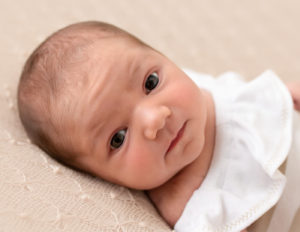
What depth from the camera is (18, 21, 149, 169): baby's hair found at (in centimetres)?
101

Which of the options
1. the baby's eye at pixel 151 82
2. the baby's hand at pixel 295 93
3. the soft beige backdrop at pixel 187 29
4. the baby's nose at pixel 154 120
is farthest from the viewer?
the soft beige backdrop at pixel 187 29

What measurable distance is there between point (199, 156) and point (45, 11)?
0.97m

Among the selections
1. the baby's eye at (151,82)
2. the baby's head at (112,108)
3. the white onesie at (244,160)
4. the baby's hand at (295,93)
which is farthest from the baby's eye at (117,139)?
the baby's hand at (295,93)

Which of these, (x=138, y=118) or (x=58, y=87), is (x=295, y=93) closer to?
(x=138, y=118)

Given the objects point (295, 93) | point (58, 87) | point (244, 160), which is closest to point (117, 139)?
point (58, 87)

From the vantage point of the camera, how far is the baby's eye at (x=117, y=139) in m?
1.03

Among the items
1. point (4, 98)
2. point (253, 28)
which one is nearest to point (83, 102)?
point (4, 98)

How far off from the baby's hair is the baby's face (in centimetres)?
3

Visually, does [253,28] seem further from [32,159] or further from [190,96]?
[32,159]

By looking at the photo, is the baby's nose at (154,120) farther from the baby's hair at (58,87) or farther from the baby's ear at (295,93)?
the baby's ear at (295,93)

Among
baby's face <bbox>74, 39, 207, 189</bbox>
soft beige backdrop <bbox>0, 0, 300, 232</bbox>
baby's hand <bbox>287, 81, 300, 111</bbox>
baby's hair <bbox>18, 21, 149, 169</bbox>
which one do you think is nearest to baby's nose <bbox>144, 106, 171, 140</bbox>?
baby's face <bbox>74, 39, 207, 189</bbox>

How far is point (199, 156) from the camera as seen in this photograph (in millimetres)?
1161

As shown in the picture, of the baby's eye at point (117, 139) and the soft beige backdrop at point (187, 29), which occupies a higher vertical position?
the soft beige backdrop at point (187, 29)

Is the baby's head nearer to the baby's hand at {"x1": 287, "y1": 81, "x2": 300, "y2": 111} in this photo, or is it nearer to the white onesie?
the white onesie
